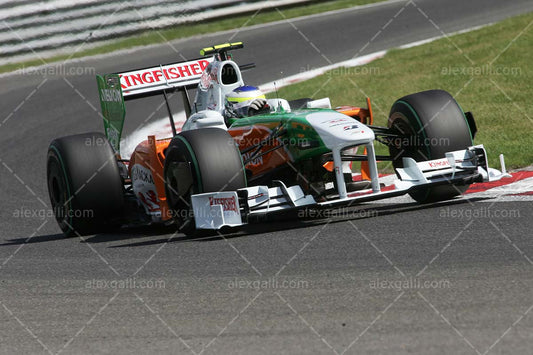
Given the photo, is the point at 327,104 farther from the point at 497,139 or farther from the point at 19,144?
the point at 19,144

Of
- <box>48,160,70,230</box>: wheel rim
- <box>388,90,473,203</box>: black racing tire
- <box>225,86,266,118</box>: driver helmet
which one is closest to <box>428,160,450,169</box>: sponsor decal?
<box>388,90,473,203</box>: black racing tire

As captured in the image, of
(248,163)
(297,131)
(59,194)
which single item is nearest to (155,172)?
(248,163)

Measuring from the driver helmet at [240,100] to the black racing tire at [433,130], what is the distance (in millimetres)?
1406

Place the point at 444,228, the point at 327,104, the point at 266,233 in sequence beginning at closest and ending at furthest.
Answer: the point at 444,228
the point at 266,233
the point at 327,104

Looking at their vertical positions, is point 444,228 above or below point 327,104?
below

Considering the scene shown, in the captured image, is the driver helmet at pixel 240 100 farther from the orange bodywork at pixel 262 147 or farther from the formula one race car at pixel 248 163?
the orange bodywork at pixel 262 147

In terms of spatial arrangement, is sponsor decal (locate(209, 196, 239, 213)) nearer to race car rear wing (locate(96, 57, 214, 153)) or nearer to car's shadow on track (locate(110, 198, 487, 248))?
car's shadow on track (locate(110, 198, 487, 248))

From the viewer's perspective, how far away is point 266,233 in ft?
24.6

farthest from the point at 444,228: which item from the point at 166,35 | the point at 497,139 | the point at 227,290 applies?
the point at 166,35

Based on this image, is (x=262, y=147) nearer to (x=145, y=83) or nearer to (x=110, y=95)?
(x=145, y=83)

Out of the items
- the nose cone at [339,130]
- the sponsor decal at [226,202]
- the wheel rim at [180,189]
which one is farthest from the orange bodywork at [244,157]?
the sponsor decal at [226,202]

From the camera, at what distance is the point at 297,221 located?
804cm

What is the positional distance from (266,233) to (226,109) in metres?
1.73

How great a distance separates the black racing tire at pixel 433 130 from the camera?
7.84 metres
